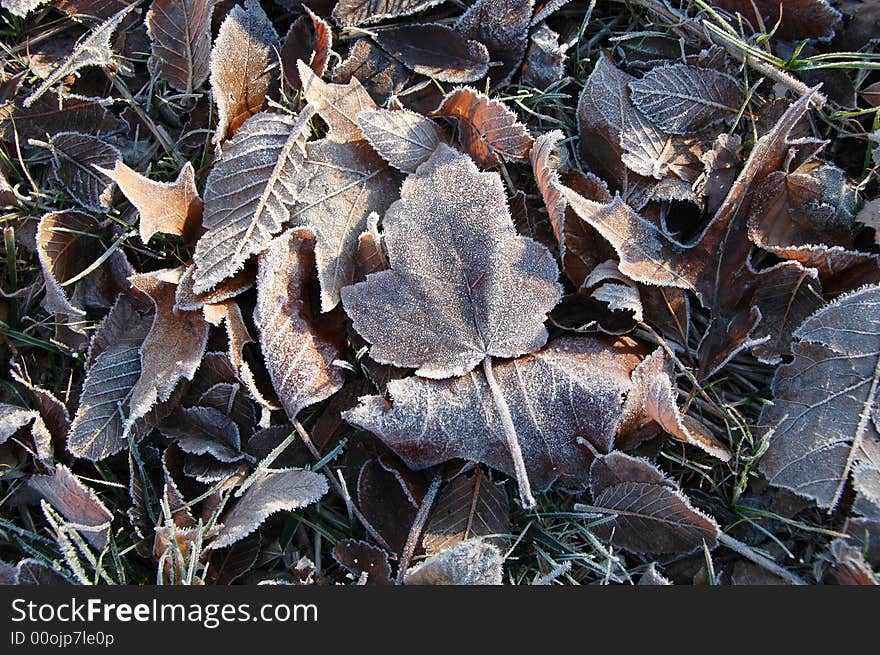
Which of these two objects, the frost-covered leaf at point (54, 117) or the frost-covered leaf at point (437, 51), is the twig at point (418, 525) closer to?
the frost-covered leaf at point (437, 51)

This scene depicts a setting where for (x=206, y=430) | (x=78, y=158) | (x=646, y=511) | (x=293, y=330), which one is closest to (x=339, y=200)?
(x=293, y=330)

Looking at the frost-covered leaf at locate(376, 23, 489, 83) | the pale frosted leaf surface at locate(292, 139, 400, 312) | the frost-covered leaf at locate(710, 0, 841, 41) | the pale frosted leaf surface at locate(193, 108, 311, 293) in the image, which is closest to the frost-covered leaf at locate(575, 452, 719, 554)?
the pale frosted leaf surface at locate(292, 139, 400, 312)

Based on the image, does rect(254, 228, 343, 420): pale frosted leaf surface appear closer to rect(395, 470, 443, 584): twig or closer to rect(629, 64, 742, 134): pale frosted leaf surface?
rect(395, 470, 443, 584): twig

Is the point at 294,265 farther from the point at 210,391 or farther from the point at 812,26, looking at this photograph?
the point at 812,26

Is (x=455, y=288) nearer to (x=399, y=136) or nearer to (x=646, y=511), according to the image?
(x=399, y=136)

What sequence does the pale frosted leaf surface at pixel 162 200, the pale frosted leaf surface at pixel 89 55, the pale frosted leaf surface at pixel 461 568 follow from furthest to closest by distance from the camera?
the pale frosted leaf surface at pixel 89 55 → the pale frosted leaf surface at pixel 162 200 → the pale frosted leaf surface at pixel 461 568

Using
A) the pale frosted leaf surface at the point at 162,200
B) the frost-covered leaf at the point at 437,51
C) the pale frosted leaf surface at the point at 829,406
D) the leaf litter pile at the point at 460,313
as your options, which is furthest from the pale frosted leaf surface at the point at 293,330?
the pale frosted leaf surface at the point at 829,406
